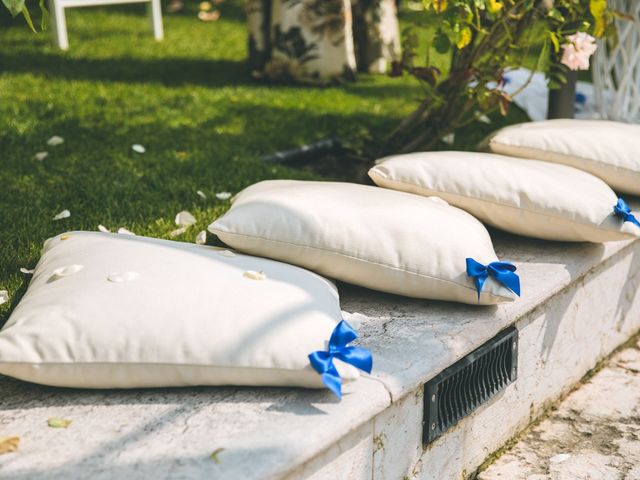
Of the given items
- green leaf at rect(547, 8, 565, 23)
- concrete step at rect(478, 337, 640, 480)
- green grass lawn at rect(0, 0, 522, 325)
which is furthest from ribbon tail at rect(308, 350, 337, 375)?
green leaf at rect(547, 8, 565, 23)

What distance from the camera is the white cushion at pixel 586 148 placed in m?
2.80

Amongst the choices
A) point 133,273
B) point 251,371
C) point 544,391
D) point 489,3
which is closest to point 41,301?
point 133,273

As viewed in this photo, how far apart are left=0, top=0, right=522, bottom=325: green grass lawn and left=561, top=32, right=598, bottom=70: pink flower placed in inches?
37.0

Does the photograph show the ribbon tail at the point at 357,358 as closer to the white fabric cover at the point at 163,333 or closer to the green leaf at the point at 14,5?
the white fabric cover at the point at 163,333

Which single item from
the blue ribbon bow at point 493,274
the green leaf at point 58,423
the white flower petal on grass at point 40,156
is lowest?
the green leaf at point 58,423

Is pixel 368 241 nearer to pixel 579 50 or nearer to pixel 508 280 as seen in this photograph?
pixel 508 280

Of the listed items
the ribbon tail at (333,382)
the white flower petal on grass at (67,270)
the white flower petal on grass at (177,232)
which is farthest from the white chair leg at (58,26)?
the ribbon tail at (333,382)

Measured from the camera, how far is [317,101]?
4609 mm

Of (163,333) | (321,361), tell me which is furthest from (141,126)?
(321,361)

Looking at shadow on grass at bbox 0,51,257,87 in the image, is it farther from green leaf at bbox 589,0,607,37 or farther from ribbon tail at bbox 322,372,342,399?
ribbon tail at bbox 322,372,342,399

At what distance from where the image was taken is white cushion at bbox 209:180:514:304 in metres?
2.03

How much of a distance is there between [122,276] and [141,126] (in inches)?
88.0

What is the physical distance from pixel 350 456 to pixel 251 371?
10.5 inches

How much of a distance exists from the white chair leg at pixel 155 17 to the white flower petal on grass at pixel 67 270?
4.60m
